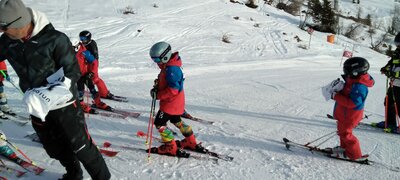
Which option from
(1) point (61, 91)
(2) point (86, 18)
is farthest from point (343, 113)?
(2) point (86, 18)

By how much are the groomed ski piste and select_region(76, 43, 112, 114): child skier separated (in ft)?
1.19

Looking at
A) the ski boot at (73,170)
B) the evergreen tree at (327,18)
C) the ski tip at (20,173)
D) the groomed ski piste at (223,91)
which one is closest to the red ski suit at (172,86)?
the groomed ski piste at (223,91)

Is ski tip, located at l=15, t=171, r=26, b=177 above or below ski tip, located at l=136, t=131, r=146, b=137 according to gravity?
above

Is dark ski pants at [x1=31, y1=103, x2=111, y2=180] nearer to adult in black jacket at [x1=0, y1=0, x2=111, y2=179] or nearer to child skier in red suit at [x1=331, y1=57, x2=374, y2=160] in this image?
adult in black jacket at [x1=0, y1=0, x2=111, y2=179]

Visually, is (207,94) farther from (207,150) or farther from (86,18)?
(86,18)

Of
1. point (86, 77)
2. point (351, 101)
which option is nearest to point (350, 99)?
point (351, 101)

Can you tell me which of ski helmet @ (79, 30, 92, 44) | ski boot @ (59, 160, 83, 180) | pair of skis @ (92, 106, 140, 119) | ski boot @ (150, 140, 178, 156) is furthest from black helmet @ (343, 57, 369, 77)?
ski helmet @ (79, 30, 92, 44)

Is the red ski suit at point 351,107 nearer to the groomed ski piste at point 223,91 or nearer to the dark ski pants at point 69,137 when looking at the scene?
the groomed ski piste at point 223,91

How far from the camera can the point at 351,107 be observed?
4.16 m

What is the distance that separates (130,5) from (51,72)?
16.9 metres

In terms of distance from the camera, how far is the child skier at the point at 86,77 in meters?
6.06

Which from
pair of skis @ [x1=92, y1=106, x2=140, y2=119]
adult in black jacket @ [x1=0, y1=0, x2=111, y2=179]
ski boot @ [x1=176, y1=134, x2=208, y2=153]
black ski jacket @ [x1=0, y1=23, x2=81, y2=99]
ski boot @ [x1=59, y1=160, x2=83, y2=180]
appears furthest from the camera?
pair of skis @ [x1=92, y1=106, x2=140, y2=119]

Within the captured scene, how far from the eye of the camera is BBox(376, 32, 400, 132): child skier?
18.8 feet

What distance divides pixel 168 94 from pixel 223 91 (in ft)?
14.7
